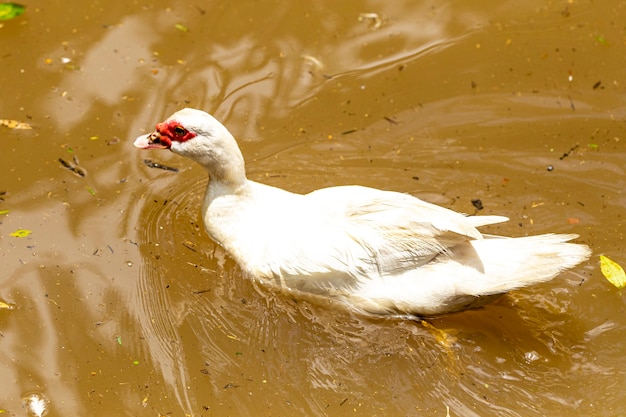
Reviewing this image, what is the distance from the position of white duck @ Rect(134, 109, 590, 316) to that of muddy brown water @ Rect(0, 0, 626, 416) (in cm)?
21

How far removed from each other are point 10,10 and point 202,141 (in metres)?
2.20

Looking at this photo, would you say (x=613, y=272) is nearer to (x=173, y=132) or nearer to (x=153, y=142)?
(x=173, y=132)

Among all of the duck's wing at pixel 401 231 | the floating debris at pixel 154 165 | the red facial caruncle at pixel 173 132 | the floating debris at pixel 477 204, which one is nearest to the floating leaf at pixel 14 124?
the floating debris at pixel 154 165

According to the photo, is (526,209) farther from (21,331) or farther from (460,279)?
(21,331)

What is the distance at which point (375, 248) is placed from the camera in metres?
3.55

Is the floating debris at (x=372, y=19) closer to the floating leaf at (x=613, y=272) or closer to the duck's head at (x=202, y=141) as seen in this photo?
the duck's head at (x=202, y=141)

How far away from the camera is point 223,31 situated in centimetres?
504

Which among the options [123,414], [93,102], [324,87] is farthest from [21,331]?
[324,87]

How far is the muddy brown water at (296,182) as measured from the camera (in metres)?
3.55

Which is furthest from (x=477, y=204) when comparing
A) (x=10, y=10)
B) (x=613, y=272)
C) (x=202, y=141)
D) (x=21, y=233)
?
(x=10, y=10)

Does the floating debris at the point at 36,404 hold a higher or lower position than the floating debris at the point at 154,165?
lower

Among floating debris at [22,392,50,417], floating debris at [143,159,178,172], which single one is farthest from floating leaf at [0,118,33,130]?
floating debris at [22,392,50,417]

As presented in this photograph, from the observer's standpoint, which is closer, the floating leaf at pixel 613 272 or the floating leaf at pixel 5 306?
the floating leaf at pixel 5 306

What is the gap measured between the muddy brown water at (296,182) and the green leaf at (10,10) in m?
0.06
